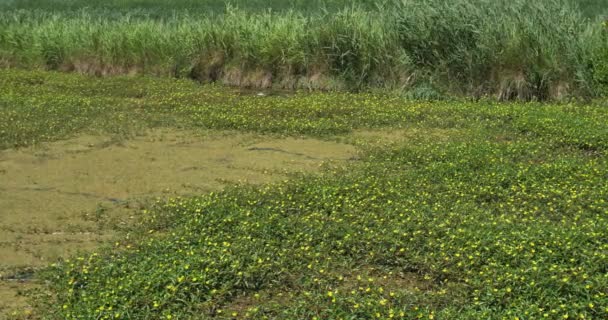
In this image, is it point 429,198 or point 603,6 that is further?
point 603,6

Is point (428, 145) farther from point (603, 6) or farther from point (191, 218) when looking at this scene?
point (603, 6)

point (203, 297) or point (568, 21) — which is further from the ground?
point (568, 21)

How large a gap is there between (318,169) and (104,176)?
2.16 metres

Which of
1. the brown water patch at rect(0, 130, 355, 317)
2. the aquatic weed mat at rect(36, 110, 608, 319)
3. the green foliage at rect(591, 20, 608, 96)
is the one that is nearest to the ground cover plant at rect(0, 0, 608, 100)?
the green foliage at rect(591, 20, 608, 96)

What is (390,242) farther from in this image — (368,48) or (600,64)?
(368,48)

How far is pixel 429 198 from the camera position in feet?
19.2

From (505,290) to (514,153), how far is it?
10.7 ft

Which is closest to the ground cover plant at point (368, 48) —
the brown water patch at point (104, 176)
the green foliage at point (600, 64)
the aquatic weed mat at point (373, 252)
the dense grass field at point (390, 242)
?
the green foliage at point (600, 64)

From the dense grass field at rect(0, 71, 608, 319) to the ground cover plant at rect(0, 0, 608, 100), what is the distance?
272 cm

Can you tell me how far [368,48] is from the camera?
1248 cm

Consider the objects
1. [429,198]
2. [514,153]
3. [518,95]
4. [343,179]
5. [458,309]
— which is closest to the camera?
[458,309]

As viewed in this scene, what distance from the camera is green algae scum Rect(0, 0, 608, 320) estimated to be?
4.38 metres

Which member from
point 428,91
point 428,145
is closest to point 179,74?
point 428,91

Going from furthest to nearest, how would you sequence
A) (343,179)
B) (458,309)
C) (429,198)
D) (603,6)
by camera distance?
(603,6)
(343,179)
(429,198)
(458,309)
